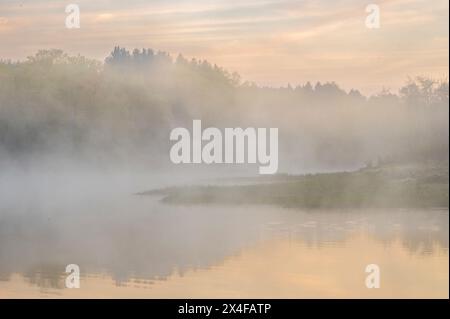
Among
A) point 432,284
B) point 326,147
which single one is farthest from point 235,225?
point 432,284

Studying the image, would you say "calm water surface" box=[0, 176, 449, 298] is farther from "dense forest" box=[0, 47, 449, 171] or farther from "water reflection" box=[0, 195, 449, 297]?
"dense forest" box=[0, 47, 449, 171]

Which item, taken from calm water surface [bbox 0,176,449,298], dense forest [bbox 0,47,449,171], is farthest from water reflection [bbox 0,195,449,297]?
dense forest [bbox 0,47,449,171]

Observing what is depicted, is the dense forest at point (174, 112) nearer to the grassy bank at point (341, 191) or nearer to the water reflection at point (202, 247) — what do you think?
the grassy bank at point (341, 191)

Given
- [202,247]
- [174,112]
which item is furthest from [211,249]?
[174,112]

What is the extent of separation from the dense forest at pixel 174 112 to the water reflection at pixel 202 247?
0.54 m

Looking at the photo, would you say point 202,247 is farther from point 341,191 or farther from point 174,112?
point 341,191

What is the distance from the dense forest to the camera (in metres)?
9.34

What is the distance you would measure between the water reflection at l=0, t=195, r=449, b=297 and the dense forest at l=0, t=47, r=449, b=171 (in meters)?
0.54

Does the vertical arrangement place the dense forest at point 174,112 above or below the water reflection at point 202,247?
above

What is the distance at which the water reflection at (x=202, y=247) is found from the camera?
893 centimetres

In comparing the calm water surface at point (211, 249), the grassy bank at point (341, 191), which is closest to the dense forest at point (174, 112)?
the grassy bank at point (341, 191)

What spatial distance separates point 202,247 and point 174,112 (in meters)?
1.35

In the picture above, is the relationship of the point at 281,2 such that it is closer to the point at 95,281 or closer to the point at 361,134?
the point at 361,134

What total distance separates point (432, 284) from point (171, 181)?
104 inches
